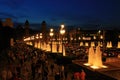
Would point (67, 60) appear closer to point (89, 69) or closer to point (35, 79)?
point (89, 69)

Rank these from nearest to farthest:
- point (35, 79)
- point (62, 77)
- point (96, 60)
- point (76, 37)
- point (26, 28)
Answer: point (35, 79) → point (62, 77) → point (96, 60) → point (76, 37) → point (26, 28)

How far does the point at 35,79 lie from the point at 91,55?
10877mm

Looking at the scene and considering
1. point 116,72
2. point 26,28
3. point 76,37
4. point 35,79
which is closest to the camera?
point 35,79

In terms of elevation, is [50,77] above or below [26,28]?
below

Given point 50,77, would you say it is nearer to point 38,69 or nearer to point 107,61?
point 38,69

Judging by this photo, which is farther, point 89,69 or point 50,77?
point 89,69

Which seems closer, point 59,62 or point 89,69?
point 89,69

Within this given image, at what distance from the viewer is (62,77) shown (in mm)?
16312

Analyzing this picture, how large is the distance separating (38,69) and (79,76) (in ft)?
9.80

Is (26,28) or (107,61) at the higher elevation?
(26,28)

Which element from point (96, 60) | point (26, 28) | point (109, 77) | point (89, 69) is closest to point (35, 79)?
point (109, 77)

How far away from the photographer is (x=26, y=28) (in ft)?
570

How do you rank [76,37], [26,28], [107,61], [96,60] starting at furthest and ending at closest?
[26,28] → [76,37] → [107,61] → [96,60]

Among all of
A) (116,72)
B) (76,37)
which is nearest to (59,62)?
(116,72)
